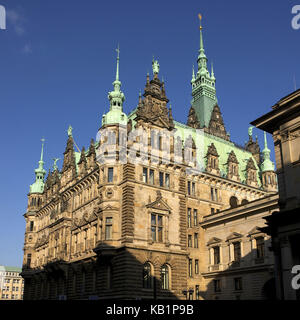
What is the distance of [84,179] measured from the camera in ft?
192

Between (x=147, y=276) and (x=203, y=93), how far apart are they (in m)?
51.9

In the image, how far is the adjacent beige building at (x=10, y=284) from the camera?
528ft

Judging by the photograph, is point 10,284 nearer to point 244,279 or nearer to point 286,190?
point 244,279

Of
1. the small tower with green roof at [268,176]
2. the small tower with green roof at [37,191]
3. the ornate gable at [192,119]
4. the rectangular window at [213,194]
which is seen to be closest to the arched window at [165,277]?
the rectangular window at [213,194]

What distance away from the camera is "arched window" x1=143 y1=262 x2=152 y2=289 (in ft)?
153

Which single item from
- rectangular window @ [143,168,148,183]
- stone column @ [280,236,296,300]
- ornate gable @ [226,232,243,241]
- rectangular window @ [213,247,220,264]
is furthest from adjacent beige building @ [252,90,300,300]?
rectangular window @ [213,247,220,264]

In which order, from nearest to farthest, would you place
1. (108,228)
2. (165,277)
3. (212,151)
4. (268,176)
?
(108,228)
(165,277)
(212,151)
(268,176)

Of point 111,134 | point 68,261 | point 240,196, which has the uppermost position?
point 111,134

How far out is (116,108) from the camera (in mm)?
55906

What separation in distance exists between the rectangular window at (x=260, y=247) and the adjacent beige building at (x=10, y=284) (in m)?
136

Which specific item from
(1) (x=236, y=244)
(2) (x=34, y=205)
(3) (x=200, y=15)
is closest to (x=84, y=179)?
(1) (x=236, y=244)

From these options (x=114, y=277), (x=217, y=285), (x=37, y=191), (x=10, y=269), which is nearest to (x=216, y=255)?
(x=217, y=285)

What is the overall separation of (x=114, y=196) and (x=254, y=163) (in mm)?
32429
